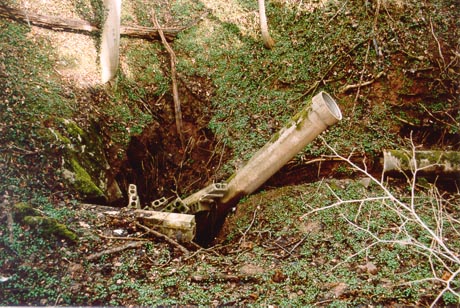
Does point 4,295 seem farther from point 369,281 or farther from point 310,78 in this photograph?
point 310,78

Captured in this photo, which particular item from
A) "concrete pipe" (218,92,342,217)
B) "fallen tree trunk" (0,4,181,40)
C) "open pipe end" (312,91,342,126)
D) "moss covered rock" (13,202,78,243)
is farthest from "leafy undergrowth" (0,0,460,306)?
"open pipe end" (312,91,342,126)

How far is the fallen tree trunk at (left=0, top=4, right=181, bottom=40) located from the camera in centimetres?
537

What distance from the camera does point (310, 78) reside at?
668 cm

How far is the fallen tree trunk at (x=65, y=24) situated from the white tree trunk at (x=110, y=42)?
0.39 m

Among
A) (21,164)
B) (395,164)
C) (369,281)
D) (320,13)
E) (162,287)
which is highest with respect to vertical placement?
(320,13)

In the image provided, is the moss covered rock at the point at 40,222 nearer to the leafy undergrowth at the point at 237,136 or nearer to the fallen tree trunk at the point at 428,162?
the leafy undergrowth at the point at 237,136

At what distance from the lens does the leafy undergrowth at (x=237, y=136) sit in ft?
11.6

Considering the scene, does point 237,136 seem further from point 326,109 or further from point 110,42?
point 110,42

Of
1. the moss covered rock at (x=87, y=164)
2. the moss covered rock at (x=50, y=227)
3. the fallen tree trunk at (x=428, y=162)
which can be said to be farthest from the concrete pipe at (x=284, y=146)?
the moss covered rock at (x=50, y=227)

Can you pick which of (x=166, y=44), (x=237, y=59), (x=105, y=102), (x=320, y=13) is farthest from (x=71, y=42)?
(x=320, y=13)

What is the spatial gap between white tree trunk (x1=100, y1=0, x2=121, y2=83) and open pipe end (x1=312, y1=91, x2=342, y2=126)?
3734mm

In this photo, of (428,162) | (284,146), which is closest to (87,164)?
(284,146)

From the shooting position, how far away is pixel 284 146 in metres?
4.58

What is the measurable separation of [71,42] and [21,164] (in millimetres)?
2746
